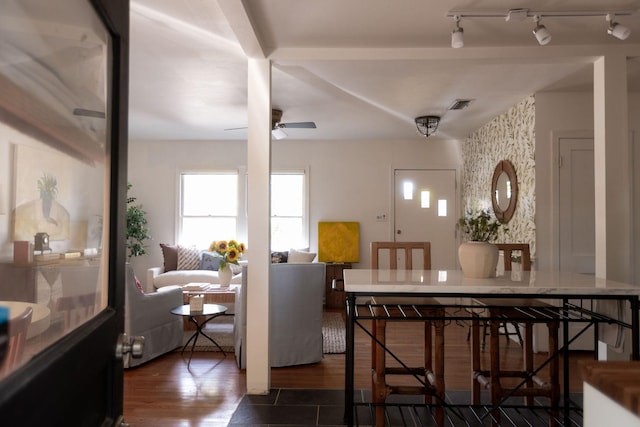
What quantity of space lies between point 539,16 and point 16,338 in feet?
9.65

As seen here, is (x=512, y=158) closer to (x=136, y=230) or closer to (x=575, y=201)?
(x=575, y=201)

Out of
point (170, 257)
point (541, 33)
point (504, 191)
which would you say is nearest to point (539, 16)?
point (541, 33)

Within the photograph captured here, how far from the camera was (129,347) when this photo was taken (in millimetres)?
982

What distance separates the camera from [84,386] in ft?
2.61

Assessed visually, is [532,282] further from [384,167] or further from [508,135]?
[384,167]

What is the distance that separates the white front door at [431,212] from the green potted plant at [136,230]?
3.84 m

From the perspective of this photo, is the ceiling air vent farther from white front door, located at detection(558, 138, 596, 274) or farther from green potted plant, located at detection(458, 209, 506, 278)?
green potted plant, located at detection(458, 209, 506, 278)

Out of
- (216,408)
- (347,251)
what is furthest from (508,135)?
(216,408)

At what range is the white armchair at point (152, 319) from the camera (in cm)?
356

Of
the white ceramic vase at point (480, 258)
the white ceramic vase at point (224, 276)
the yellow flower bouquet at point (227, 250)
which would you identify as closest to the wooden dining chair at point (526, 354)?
the white ceramic vase at point (480, 258)

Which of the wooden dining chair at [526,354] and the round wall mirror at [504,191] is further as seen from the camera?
the round wall mirror at [504,191]

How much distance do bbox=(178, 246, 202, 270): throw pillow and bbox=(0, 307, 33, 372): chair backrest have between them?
236 inches

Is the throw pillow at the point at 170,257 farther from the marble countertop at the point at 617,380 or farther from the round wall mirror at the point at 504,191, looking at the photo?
the marble countertop at the point at 617,380

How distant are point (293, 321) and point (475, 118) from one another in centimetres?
336
